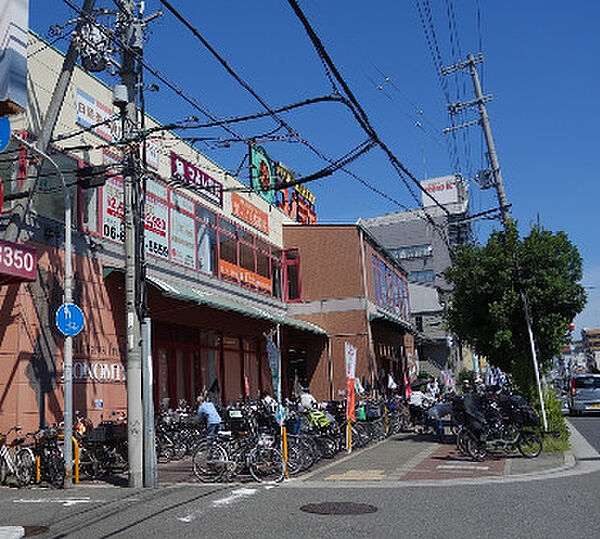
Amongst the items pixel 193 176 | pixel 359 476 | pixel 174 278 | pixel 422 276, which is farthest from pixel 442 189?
pixel 359 476

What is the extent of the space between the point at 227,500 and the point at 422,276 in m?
74.3

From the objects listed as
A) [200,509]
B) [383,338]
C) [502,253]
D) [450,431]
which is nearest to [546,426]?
[502,253]

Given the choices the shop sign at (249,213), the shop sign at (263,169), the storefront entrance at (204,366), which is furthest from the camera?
the shop sign at (263,169)

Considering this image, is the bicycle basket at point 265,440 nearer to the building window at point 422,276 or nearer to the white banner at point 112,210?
the white banner at point 112,210

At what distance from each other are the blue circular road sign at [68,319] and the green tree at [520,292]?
10.5 meters

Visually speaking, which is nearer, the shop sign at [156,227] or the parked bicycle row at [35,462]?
the parked bicycle row at [35,462]

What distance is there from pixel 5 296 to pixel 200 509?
290 inches

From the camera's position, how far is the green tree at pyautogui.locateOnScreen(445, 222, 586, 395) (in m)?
17.0

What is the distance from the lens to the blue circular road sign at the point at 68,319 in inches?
488

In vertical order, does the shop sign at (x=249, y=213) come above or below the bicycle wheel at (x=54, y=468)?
above

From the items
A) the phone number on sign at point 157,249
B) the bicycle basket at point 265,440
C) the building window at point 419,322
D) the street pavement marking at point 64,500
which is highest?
the building window at point 419,322

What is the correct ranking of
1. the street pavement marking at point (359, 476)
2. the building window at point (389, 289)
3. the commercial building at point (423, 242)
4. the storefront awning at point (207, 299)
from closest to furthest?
the street pavement marking at point (359, 476) → the storefront awning at point (207, 299) → the building window at point (389, 289) → the commercial building at point (423, 242)

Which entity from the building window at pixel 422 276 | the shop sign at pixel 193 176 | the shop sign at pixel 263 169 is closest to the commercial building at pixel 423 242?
the building window at pixel 422 276

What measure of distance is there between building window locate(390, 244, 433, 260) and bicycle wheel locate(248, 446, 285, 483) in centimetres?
7221
